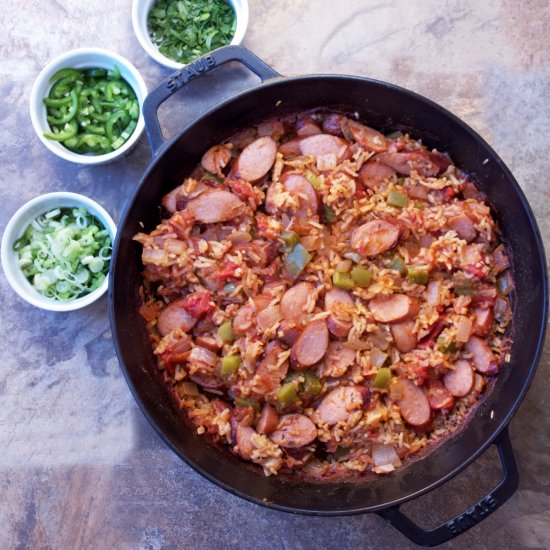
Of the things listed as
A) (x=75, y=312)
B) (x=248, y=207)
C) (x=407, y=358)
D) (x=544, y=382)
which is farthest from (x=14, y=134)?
(x=544, y=382)

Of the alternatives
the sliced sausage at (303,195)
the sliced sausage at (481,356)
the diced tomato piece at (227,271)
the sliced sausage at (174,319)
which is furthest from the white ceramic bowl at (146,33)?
the sliced sausage at (481,356)

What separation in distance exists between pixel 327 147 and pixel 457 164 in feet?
2.21

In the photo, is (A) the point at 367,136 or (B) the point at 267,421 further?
(A) the point at 367,136

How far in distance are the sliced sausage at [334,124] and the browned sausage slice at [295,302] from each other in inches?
32.4

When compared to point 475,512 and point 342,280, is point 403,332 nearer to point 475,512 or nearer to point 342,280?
point 342,280

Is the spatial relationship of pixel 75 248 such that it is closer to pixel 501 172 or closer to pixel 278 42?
pixel 278 42

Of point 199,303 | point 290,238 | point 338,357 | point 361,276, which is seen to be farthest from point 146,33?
point 338,357

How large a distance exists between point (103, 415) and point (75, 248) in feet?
3.07

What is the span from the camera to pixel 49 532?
332 cm

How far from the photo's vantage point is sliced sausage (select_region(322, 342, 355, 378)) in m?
2.82

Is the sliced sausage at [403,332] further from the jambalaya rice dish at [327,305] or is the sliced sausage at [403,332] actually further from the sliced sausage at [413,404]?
the sliced sausage at [413,404]

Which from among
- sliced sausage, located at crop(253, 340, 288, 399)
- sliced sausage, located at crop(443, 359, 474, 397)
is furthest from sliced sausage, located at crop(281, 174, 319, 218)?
sliced sausage, located at crop(443, 359, 474, 397)

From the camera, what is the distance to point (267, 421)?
281 centimetres

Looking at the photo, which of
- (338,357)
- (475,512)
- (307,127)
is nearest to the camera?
(475,512)
